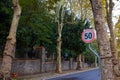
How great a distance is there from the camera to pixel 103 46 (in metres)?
6.66

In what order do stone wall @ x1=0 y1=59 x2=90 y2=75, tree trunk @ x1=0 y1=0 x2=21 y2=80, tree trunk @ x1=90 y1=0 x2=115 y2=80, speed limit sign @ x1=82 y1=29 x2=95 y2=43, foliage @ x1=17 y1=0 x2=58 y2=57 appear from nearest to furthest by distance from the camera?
tree trunk @ x1=90 y1=0 x2=115 y2=80, speed limit sign @ x1=82 y1=29 x2=95 y2=43, tree trunk @ x1=0 y1=0 x2=21 y2=80, foliage @ x1=17 y1=0 x2=58 y2=57, stone wall @ x1=0 y1=59 x2=90 y2=75

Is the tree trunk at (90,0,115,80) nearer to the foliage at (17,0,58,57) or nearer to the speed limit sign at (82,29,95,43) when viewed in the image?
the speed limit sign at (82,29,95,43)

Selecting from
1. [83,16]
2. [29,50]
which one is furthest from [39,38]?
[83,16]

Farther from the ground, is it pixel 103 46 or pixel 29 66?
pixel 103 46

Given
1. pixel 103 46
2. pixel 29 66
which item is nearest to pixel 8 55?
pixel 103 46

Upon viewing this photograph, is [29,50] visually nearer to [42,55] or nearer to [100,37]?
[42,55]

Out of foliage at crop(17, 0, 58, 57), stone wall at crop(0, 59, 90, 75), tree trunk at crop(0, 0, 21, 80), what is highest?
foliage at crop(17, 0, 58, 57)

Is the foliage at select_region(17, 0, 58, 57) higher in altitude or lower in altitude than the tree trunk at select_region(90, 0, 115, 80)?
higher

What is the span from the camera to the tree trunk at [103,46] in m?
6.52

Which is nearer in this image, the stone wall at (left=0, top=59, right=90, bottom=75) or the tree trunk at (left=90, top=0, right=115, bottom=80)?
the tree trunk at (left=90, top=0, right=115, bottom=80)

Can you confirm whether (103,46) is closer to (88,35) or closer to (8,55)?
(88,35)

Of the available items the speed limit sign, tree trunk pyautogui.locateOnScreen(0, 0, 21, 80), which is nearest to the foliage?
tree trunk pyautogui.locateOnScreen(0, 0, 21, 80)

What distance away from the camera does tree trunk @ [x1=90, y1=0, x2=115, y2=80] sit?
652cm

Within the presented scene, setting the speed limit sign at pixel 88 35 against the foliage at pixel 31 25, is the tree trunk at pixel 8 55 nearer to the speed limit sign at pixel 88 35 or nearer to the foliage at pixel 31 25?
the speed limit sign at pixel 88 35
